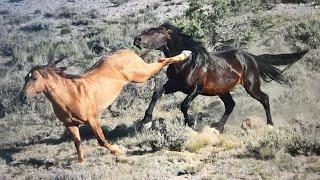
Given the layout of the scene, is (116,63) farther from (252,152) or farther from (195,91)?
(252,152)

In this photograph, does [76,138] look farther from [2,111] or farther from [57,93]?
[2,111]

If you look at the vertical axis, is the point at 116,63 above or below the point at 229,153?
above

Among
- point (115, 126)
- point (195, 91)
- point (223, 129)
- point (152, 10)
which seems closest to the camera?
point (195, 91)

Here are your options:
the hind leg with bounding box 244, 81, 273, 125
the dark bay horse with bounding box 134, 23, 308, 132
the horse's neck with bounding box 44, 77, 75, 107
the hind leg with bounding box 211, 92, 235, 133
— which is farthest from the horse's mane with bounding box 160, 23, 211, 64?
the horse's neck with bounding box 44, 77, 75, 107

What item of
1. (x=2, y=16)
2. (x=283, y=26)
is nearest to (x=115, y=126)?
(x=283, y=26)

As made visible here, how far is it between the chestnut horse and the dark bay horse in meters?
0.45

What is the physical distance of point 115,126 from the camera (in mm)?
11578

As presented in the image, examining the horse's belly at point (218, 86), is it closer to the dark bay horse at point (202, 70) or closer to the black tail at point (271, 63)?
the dark bay horse at point (202, 70)

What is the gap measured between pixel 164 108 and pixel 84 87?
157 inches

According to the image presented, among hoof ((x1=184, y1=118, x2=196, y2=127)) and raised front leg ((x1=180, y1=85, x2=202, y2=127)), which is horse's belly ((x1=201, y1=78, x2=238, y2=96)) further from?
hoof ((x1=184, y1=118, x2=196, y2=127))

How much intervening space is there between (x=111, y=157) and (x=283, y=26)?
8.65 meters

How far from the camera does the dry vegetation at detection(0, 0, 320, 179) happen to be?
8.70m

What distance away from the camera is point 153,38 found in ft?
31.8

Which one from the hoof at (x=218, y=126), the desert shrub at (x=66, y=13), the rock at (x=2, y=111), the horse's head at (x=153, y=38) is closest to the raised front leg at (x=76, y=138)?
the horse's head at (x=153, y=38)
